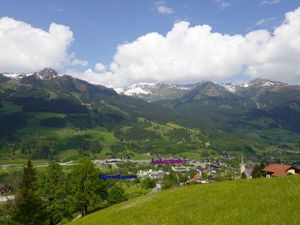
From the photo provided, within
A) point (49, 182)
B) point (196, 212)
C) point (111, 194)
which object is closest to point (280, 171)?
point (111, 194)

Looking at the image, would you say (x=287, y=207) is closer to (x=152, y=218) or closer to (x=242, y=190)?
(x=242, y=190)

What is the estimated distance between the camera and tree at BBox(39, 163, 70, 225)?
6700 centimetres

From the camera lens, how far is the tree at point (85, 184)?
6800 centimetres

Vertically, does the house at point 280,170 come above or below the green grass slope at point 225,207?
below

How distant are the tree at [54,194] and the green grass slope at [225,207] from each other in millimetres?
27253

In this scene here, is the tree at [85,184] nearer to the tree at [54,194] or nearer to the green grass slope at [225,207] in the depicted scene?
the tree at [54,194]

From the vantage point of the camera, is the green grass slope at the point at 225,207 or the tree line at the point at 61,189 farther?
the tree line at the point at 61,189

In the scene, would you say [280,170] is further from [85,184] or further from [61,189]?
[61,189]

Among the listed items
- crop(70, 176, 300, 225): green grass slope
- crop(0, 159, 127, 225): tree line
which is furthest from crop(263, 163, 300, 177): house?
crop(70, 176, 300, 225): green grass slope

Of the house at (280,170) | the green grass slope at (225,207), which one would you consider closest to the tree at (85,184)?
the green grass slope at (225,207)

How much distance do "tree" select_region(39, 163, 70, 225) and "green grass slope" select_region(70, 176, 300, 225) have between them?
27253mm

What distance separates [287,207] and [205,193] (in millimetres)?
13730

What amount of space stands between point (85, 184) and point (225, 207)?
41.5 m

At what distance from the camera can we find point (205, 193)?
41.3m
